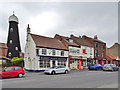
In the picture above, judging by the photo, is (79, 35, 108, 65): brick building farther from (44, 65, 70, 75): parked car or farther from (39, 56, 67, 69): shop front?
(44, 65, 70, 75): parked car

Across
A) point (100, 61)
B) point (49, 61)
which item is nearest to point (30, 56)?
point (49, 61)

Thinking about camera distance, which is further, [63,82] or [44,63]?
[44,63]

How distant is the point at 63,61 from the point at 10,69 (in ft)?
46.9

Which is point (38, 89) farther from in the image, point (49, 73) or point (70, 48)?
point (70, 48)

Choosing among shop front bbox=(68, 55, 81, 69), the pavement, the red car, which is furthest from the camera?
shop front bbox=(68, 55, 81, 69)

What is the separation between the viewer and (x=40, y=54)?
22375 mm

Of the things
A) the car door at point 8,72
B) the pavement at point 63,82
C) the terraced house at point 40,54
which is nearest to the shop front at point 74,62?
the terraced house at point 40,54

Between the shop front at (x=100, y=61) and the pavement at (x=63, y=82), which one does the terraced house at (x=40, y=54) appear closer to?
the pavement at (x=63, y=82)

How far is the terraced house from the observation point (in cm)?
2231

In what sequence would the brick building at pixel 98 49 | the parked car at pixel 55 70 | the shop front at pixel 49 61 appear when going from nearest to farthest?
the parked car at pixel 55 70 < the shop front at pixel 49 61 < the brick building at pixel 98 49

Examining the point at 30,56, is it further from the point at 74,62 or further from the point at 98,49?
the point at 98,49

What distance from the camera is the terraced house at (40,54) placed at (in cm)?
2231

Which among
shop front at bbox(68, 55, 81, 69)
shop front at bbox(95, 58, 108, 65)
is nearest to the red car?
shop front at bbox(68, 55, 81, 69)

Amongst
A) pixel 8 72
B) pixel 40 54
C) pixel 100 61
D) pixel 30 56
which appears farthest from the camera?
pixel 100 61
